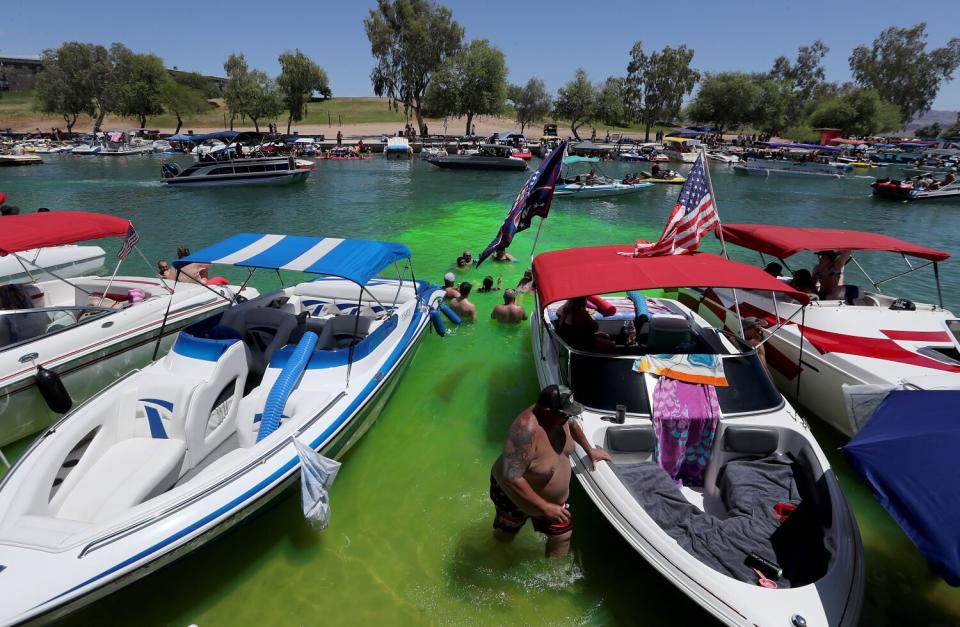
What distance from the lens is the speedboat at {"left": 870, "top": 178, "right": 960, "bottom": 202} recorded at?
29141 mm

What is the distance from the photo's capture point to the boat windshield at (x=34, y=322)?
630 centimetres

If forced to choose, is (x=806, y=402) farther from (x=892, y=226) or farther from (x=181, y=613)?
(x=892, y=226)

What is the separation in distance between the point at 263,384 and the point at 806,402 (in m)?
7.65

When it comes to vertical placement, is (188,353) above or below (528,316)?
above

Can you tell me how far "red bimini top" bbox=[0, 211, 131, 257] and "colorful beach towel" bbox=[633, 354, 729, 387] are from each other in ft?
26.9

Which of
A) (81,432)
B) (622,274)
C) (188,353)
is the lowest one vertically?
(81,432)

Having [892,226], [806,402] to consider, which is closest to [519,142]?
[892,226]

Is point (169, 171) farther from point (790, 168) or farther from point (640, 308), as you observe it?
point (790, 168)

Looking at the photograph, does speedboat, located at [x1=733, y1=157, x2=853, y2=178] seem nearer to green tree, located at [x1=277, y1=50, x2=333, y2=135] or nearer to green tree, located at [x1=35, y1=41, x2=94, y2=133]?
green tree, located at [x1=277, y1=50, x2=333, y2=135]

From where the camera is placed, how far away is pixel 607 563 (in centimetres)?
453

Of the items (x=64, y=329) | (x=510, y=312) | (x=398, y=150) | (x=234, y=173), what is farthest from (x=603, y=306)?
(x=398, y=150)

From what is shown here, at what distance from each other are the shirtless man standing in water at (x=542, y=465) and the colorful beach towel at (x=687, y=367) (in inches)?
52.3

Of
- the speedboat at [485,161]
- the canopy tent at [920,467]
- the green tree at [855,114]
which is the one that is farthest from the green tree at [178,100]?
the green tree at [855,114]

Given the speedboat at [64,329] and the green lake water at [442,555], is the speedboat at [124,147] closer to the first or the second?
the speedboat at [64,329]
